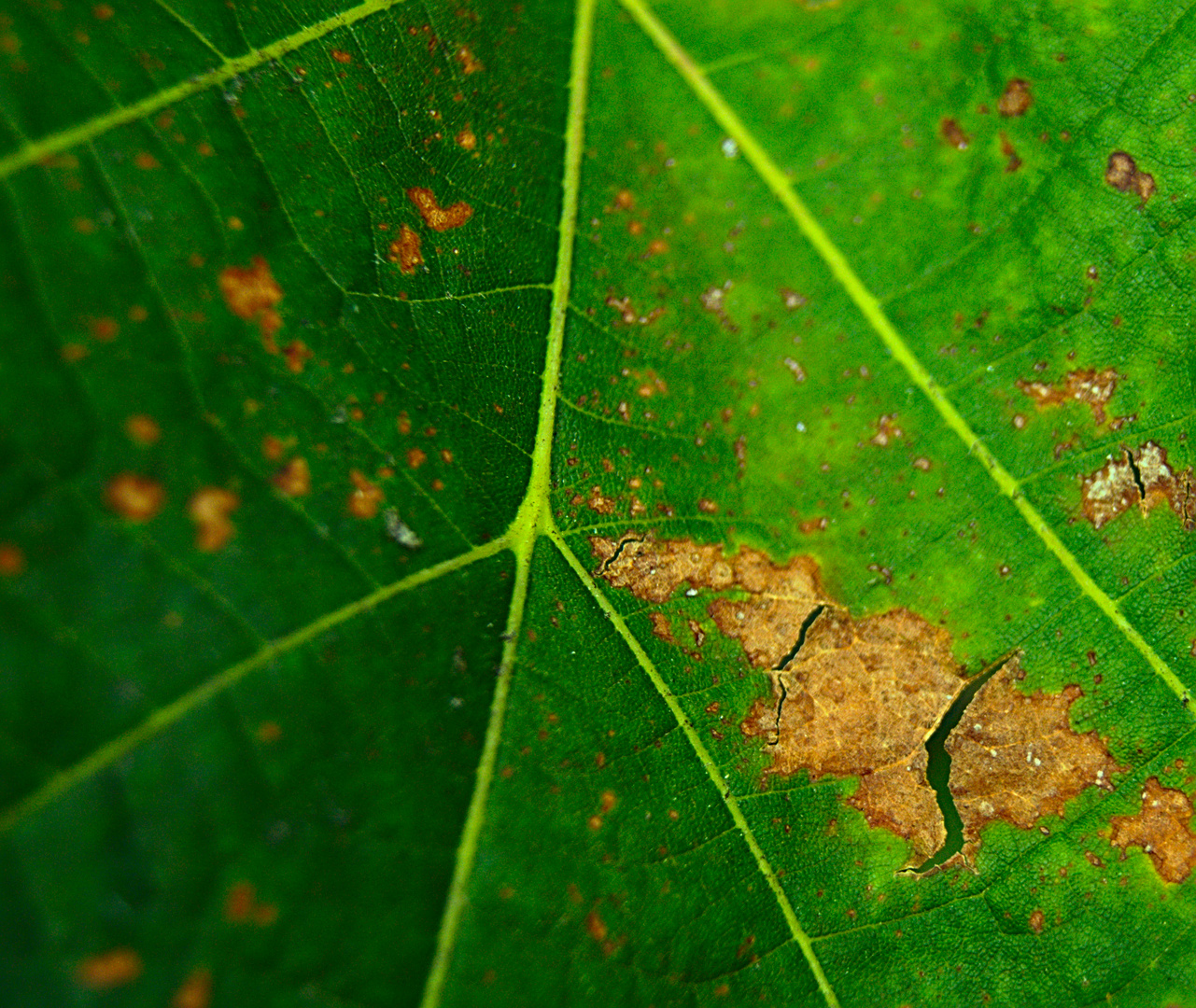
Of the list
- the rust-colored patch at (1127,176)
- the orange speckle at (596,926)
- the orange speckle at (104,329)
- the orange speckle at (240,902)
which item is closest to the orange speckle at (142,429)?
the orange speckle at (104,329)

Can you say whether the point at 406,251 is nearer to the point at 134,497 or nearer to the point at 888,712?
the point at 134,497

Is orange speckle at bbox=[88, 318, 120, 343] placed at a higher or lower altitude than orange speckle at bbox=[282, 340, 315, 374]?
higher

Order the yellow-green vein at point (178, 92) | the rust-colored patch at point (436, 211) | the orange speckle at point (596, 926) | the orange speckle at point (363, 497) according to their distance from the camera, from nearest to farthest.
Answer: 1. the yellow-green vein at point (178, 92)
2. the orange speckle at point (363, 497)
3. the orange speckle at point (596, 926)
4. the rust-colored patch at point (436, 211)

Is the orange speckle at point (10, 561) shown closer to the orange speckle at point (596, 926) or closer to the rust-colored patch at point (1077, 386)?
the orange speckle at point (596, 926)

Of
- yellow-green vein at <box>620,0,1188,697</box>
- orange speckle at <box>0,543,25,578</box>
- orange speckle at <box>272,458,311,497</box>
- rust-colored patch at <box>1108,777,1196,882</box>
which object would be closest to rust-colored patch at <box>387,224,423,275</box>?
orange speckle at <box>272,458,311,497</box>

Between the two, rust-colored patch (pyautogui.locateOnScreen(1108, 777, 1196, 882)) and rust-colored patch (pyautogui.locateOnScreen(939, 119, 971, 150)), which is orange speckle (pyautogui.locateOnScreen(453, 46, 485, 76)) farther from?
rust-colored patch (pyautogui.locateOnScreen(1108, 777, 1196, 882))
